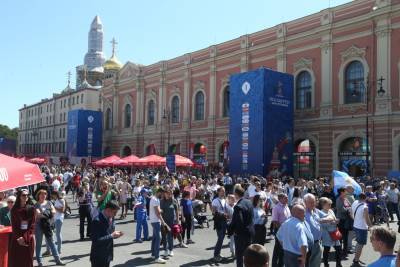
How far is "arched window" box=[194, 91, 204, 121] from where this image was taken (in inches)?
1731

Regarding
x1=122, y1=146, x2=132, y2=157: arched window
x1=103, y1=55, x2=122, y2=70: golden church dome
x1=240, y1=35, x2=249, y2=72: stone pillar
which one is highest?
x1=103, y1=55, x2=122, y2=70: golden church dome

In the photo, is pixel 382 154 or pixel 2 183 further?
pixel 382 154

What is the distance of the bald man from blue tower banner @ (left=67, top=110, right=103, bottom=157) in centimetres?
5137

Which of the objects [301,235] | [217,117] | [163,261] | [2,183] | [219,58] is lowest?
[163,261]

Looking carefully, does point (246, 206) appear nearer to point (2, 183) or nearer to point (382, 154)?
point (2, 183)

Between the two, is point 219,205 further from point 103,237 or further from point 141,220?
point 103,237

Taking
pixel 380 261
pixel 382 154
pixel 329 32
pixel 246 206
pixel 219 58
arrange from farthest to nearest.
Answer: pixel 219 58, pixel 329 32, pixel 382 154, pixel 246 206, pixel 380 261

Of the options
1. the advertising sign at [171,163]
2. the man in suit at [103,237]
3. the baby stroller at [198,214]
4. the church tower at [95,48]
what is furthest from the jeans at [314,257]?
the church tower at [95,48]

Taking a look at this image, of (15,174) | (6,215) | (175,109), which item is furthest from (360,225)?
(175,109)

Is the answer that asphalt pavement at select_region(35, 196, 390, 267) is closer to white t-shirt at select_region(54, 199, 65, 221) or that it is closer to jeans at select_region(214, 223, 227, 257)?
jeans at select_region(214, 223, 227, 257)

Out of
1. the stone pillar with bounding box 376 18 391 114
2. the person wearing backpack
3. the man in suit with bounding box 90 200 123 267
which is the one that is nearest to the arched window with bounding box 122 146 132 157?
the stone pillar with bounding box 376 18 391 114

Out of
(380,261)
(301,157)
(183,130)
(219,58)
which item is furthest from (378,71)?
(380,261)

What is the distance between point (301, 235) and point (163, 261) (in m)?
4.74

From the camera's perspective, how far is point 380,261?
471 cm
